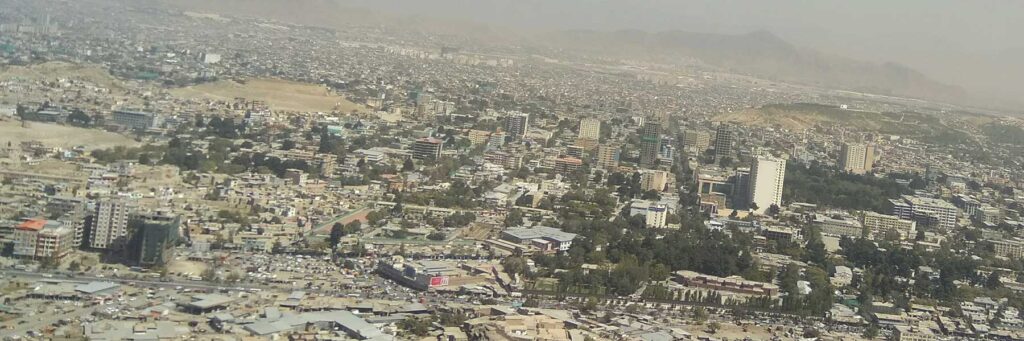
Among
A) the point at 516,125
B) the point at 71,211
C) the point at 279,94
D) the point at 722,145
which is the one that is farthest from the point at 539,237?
the point at 279,94

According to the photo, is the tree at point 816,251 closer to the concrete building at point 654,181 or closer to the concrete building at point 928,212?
the concrete building at point 928,212

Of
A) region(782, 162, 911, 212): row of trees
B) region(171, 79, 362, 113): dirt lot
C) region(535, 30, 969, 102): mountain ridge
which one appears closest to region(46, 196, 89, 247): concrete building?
region(782, 162, 911, 212): row of trees

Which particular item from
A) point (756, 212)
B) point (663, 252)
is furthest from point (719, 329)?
point (756, 212)

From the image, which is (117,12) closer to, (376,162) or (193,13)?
Answer: (193,13)

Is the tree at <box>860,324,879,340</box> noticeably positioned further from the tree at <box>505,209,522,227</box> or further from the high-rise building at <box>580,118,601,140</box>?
the high-rise building at <box>580,118,601,140</box>

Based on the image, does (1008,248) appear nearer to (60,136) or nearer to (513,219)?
(513,219)

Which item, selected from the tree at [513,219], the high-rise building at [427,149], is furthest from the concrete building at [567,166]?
the tree at [513,219]
